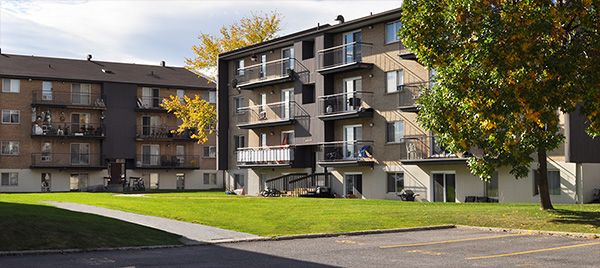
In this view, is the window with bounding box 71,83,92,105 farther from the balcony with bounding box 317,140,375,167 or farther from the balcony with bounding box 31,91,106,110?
the balcony with bounding box 317,140,375,167

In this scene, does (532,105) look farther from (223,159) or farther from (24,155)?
(24,155)

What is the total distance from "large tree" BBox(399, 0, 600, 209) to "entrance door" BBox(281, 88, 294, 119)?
27275 mm

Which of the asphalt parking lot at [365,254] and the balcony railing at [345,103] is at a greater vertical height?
the balcony railing at [345,103]

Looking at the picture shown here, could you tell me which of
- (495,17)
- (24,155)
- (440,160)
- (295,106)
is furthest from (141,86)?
(495,17)

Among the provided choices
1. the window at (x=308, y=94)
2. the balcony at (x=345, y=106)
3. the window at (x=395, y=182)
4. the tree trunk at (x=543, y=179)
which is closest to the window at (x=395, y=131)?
the balcony at (x=345, y=106)

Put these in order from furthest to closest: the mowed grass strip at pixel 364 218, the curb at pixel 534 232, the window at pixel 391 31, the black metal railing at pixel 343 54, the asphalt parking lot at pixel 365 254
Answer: the black metal railing at pixel 343 54
the window at pixel 391 31
the mowed grass strip at pixel 364 218
the curb at pixel 534 232
the asphalt parking lot at pixel 365 254

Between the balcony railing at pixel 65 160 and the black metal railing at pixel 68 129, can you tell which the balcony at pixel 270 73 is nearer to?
the black metal railing at pixel 68 129

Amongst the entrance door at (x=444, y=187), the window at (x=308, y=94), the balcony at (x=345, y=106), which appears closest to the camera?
the entrance door at (x=444, y=187)

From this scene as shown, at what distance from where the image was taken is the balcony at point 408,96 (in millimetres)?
40219

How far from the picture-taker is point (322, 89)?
157 ft

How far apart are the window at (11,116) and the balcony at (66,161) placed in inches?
146

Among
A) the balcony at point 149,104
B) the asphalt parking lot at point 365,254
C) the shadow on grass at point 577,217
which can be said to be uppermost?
the balcony at point 149,104

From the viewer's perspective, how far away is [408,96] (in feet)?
135

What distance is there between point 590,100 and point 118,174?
62.8 m
